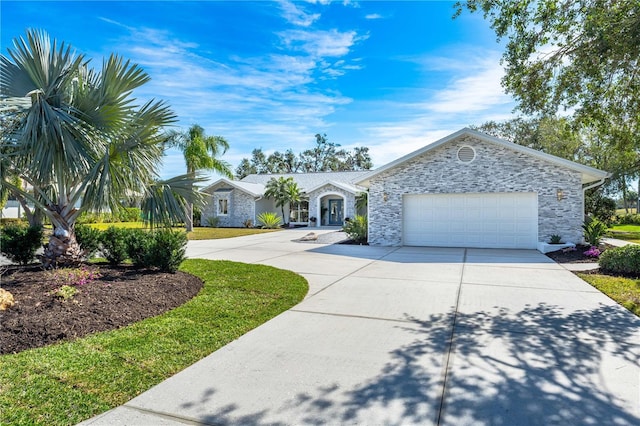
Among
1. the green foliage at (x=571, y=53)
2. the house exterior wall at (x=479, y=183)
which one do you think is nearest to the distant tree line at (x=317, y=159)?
the house exterior wall at (x=479, y=183)

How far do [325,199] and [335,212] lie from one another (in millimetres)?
1184

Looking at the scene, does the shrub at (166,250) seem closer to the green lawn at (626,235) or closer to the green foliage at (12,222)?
the green lawn at (626,235)

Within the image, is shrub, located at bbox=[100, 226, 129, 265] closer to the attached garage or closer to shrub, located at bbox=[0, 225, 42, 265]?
shrub, located at bbox=[0, 225, 42, 265]

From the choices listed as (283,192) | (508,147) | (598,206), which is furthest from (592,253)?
(283,192)

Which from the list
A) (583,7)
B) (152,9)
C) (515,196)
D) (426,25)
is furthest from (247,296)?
(515,196)

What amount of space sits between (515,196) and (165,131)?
11.6m

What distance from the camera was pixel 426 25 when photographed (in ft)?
32.1

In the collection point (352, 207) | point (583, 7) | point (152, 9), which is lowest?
point (352, 207)

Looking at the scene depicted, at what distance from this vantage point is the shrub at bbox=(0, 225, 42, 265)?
8180 millimetres

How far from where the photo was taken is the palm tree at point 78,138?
18.9 feet

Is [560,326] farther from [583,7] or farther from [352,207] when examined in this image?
[352,207]

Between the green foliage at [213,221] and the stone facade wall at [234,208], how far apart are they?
222 mm

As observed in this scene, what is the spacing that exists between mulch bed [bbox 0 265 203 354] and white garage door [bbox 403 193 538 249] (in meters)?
9.37

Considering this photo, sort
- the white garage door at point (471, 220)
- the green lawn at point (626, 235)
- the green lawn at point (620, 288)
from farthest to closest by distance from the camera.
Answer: the green lawn at point (626, 235) < the white garage door at point (471, 220) < the green lawn at point (620, 288)
